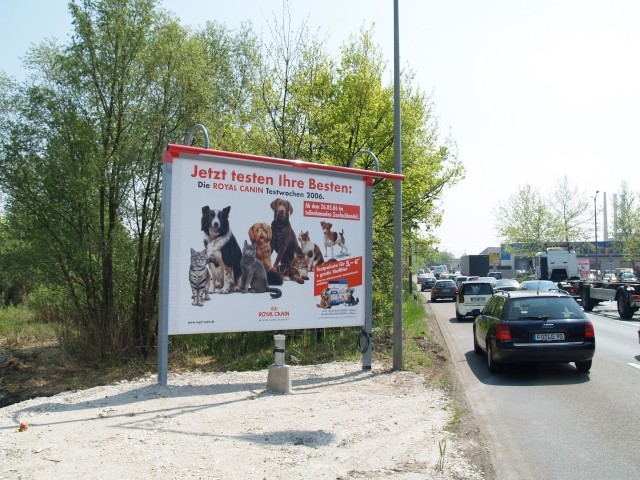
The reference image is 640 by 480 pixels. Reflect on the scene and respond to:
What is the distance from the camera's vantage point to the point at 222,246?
9336 millimetres

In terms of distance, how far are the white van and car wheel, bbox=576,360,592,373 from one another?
13.8m

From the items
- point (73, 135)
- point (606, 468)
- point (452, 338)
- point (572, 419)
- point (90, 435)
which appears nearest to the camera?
point (606, 468)

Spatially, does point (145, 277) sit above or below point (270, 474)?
above

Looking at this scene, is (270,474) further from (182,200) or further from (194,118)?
(194,118)

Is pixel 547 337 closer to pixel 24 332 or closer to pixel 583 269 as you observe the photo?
pixel 24 332

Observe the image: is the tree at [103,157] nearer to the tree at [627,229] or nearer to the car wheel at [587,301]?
the car wheel at [587,301]

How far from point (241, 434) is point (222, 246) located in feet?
11.7

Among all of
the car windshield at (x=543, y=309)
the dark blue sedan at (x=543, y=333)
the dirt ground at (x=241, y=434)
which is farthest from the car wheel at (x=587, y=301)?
the dirt ground at (x=241, y=434)

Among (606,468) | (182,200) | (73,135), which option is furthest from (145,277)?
(606,468)

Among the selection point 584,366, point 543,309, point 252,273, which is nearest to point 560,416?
point 543,309

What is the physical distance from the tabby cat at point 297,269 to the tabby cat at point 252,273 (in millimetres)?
380

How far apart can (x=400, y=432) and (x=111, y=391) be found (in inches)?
169

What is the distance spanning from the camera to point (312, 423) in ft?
22.9

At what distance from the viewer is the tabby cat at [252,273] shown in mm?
9547
